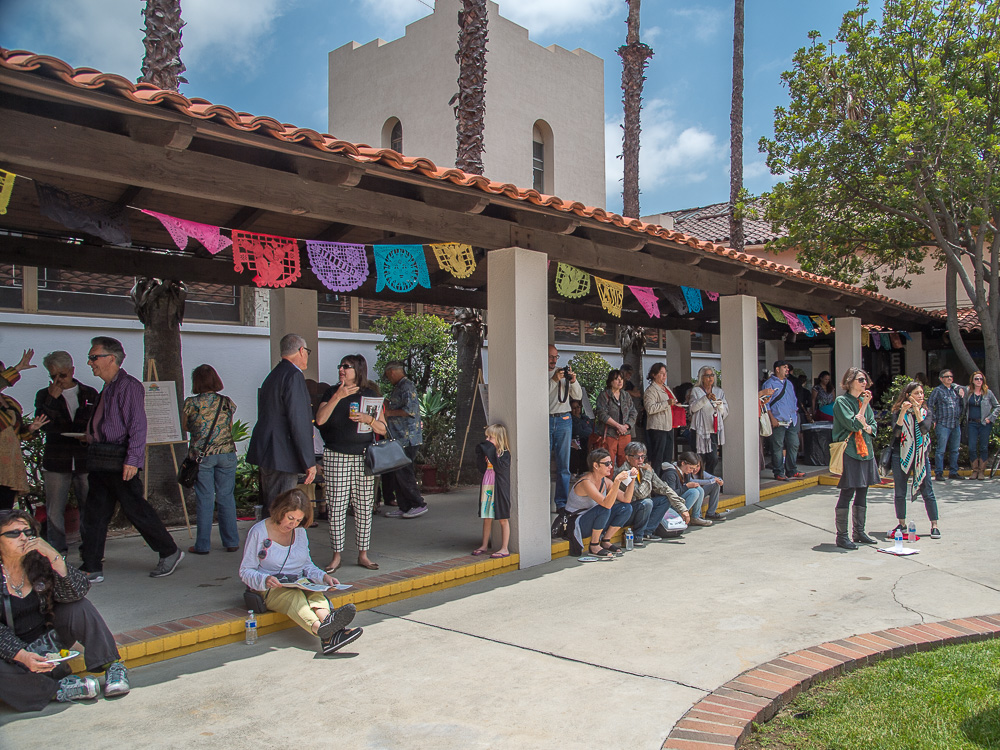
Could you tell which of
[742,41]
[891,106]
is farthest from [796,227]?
[742,41]

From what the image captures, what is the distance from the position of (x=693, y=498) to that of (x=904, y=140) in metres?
7.07

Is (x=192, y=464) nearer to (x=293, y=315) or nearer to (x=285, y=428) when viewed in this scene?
(x=285, y=428)

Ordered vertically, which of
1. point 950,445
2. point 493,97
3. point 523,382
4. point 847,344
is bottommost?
point 950,445

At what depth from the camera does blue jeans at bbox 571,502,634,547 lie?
6.93 m

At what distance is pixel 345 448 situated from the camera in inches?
232

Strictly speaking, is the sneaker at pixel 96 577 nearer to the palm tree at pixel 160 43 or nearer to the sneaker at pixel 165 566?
the sneaker at pixel 165 566

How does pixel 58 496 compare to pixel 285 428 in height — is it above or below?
below

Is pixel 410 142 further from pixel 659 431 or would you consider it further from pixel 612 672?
pixel 612 672

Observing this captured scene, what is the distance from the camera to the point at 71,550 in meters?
6.61

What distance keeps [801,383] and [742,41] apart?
26.4 feet

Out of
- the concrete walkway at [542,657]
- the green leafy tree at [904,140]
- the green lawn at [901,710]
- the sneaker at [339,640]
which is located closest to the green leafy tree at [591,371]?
the green leafy tree at [904,140]

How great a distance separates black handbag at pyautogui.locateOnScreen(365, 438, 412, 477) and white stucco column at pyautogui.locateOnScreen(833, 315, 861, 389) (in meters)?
9.87

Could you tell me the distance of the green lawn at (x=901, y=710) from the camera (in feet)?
10.9

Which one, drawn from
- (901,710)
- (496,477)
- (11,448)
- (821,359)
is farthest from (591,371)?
(901,710)
